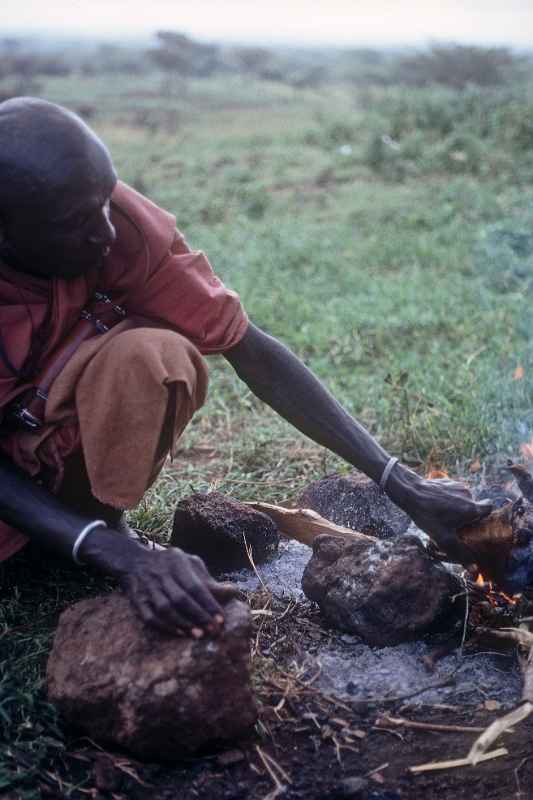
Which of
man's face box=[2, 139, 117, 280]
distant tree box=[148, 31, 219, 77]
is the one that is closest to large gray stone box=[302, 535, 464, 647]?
man's face box=[2, 139, 117, 280]

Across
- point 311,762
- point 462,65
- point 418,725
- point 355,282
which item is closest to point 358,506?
point 418,725

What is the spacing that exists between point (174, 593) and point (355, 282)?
459 centimetres

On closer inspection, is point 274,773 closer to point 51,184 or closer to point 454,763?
point 454,763

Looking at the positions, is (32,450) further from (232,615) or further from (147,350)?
(232,615)

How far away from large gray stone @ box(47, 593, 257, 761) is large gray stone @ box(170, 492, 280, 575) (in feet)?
2.40

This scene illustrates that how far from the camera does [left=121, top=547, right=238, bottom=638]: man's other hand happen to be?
7.02 ft

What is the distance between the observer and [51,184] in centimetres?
228

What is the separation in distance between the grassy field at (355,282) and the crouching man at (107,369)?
0.44 metres

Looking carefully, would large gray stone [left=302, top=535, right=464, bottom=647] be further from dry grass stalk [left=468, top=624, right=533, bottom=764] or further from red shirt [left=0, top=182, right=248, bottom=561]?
red shirt [left=0, top=182, right=248, bottom=561]

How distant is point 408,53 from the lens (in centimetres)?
2431

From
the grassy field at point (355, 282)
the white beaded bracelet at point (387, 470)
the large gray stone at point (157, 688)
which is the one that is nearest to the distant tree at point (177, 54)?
the grassy field at point (355, 282)

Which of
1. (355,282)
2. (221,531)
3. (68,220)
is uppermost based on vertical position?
(68,220)

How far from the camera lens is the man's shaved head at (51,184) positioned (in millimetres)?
2281

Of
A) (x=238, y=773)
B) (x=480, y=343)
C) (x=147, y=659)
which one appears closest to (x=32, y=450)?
(x=147, y=659)
